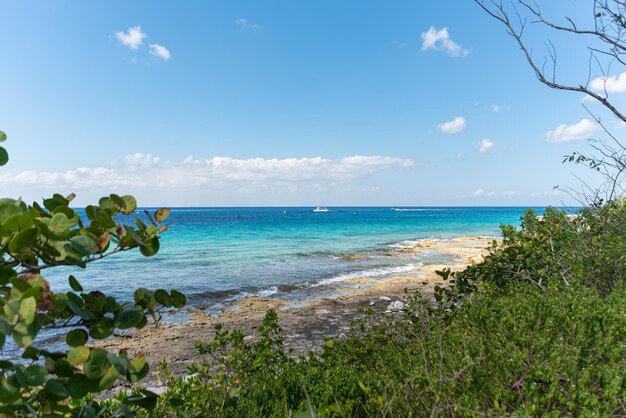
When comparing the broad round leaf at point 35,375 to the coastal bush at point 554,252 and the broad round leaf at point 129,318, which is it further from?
the coastal bush at point 554,252

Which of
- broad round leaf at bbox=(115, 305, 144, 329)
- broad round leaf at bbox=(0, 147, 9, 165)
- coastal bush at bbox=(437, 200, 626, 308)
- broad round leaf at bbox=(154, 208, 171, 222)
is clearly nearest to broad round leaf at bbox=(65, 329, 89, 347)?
broad round leaf at bbox=(115, 305, 144, 329)

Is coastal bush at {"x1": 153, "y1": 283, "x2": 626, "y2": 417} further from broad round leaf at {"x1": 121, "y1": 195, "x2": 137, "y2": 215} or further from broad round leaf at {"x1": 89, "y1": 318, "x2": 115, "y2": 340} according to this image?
broad round leaf at {"x1": 121, "y1": 195, "x2": 137, "y2": 215}

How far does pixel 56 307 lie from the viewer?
1.35 meters

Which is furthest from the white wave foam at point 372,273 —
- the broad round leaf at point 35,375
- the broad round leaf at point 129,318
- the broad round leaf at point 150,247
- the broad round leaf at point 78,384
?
the broad round leaf at point 35,375

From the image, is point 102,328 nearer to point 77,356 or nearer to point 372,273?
point 77,356

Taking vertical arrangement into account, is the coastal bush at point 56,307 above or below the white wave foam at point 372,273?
above

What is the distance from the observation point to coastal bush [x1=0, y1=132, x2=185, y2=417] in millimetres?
1269

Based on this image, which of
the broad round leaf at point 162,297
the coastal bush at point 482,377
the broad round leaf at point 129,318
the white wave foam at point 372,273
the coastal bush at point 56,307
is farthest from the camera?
the white wave foam at point 372,273

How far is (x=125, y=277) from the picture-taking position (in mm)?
20188

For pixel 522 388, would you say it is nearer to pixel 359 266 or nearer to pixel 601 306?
pixel 601 306

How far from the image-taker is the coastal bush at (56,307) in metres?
1.27

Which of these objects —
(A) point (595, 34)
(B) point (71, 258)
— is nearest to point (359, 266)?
(A) point (595, 34)

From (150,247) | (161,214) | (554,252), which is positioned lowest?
(554,252)

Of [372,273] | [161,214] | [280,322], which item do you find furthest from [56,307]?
[372,273]
